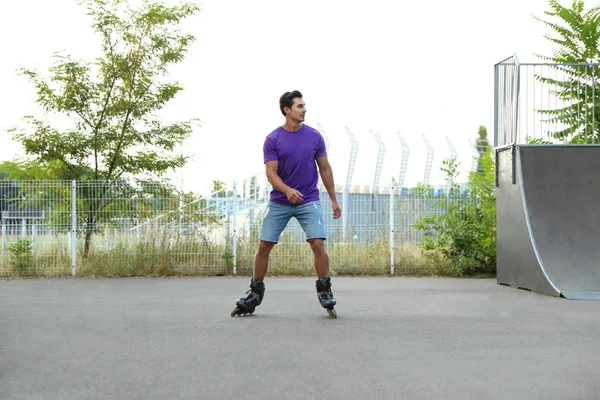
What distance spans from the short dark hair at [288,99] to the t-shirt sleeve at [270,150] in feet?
0.94

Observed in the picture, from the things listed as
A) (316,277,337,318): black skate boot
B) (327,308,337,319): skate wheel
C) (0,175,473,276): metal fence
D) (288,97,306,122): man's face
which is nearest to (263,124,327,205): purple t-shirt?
(288,97,306,122): man's face

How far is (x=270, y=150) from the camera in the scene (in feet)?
22.7

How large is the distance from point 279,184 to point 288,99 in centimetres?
76

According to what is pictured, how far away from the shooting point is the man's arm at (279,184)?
671cm

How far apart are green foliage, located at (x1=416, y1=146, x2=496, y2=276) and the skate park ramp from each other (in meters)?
2.11

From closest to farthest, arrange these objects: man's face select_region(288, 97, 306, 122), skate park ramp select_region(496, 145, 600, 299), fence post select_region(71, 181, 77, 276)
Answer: man's face select_region(288, 97, 306, 122) < skate park ramp select_region(496, 145, 600, 299) < fence post select_region(71, 181, 77, 276)

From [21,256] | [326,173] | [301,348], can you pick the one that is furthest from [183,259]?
[301,348]

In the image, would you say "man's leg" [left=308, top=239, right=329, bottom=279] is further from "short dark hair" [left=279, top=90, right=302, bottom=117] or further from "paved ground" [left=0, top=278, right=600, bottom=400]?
"short dark hair" [left=279, top=90, right=302, bottom=117]

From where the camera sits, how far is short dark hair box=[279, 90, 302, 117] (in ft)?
22.6

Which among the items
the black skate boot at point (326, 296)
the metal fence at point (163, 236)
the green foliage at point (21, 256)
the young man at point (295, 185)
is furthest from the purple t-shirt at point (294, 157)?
the green foliage at point (21, 256)

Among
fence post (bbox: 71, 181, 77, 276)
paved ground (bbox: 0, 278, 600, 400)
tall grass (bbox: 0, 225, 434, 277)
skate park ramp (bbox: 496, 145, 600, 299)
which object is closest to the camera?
paved ground (bbox: 0, 278, 600, 400)

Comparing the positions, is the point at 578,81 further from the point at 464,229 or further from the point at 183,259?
the point at 183,259

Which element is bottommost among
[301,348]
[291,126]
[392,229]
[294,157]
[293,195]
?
[301,348]

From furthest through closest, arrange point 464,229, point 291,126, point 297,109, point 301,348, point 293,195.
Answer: point 464,229 → point 291,126 → point 297,109 → point 293,195 → point 301,348
